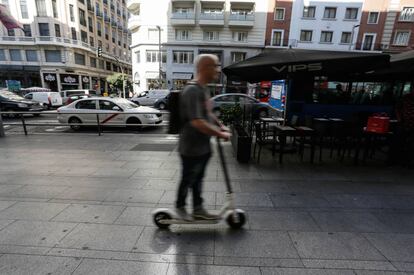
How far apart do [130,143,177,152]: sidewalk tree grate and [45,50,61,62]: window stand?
36784 millimetres

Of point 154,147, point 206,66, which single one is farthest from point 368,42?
point 206,66

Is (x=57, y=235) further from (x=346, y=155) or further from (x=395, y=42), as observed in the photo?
(x=395, y=42)

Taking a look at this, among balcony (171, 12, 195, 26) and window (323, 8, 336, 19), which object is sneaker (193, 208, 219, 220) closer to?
balcony (171, 12, 195, 26)

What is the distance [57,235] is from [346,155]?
259 inches

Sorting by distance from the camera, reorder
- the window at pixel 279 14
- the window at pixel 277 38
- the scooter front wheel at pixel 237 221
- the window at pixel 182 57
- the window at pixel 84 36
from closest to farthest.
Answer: the scooter front wheel at pixel 237 221, the window at pixel 279 14, the window at pixel 277 38, the window at pixel 182 57, the window at pixel 84 36

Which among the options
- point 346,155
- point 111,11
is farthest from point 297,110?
point 111,11

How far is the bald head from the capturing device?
87.4 inches

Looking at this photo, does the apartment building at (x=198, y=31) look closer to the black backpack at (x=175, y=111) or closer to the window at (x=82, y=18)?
the window at (x=82, y=18)

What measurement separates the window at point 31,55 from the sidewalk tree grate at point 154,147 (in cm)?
3855

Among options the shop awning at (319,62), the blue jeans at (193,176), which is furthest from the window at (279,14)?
the blue jeans at (193,176)

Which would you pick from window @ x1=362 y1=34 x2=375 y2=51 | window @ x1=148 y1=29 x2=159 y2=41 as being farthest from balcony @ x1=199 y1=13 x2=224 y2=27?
window @ x1=362 y1=34 x2=375 y2=51

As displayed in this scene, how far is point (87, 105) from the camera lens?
9.65 metres

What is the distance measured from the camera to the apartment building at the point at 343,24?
84.5ft

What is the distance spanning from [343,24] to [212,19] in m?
16.0
